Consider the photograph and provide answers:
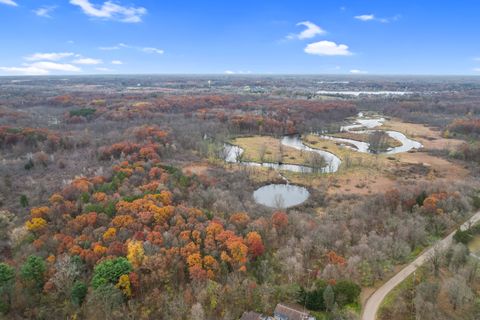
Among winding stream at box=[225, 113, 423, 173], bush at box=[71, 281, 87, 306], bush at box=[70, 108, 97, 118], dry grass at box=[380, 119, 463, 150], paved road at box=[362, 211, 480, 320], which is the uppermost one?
bush at box=[70, 108, 97, 118]

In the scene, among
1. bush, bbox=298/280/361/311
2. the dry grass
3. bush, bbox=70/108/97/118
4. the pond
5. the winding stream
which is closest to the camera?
bush, bbox=298/280/361/311

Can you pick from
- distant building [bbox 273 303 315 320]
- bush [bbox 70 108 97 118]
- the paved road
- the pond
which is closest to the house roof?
distant building [bbox 273 303 315 320]

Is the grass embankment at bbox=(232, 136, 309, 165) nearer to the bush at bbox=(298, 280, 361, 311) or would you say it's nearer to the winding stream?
the winding stream

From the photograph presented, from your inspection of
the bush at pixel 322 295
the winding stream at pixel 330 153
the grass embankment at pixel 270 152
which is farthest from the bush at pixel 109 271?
the grass embankment at pixel 270 152

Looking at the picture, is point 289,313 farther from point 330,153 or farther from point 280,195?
point 330,153

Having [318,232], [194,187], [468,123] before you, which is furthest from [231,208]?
[468,123]

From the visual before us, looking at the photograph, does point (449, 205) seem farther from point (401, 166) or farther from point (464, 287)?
point (401, 166)

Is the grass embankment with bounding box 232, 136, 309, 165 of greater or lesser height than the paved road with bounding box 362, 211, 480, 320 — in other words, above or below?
below
